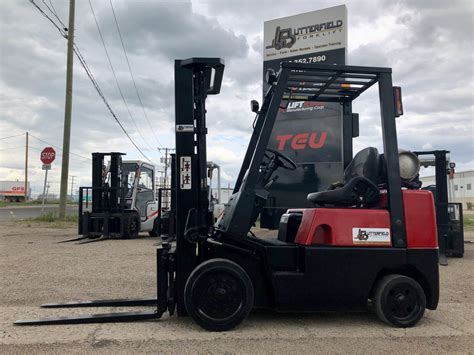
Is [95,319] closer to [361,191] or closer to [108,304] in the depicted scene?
[108,304]

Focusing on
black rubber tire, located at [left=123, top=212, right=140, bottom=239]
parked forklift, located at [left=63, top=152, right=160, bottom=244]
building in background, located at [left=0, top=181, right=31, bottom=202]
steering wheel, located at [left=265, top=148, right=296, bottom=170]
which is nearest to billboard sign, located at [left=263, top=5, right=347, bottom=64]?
parked forklift, located at [left=63, top=152, right=160, bottom=244]

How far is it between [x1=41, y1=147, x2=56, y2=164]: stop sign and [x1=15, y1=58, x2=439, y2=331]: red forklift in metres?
17.0

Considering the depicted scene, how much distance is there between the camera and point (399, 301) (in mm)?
4434

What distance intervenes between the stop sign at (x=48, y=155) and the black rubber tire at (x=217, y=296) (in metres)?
17.8

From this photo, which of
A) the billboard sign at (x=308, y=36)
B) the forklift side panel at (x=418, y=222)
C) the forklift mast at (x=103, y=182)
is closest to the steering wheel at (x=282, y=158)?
the forklift side panel at (x=418, y=222)

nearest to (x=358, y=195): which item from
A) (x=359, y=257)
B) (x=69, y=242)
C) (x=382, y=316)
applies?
(x=359, y=257)

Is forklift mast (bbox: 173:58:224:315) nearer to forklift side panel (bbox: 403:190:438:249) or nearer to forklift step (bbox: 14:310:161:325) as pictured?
forklift step (bbox: 14:310:161:325)

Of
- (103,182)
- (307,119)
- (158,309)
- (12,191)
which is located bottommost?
(158,309)

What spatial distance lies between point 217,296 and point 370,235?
1632 millimetres

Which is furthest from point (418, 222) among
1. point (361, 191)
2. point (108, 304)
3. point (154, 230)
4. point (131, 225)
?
point (154, 230)

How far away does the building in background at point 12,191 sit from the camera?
75.5 metres

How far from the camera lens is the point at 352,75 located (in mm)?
4770

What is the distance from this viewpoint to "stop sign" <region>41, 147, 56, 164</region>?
20.0 meters

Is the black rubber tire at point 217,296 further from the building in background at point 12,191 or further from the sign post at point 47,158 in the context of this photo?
the building in background at point 12,191
